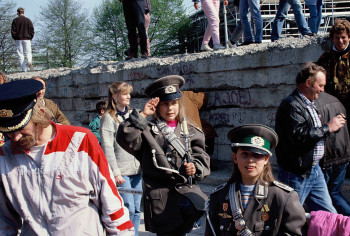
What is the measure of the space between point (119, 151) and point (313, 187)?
6.81 feet

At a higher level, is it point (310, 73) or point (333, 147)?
point (310, 73)

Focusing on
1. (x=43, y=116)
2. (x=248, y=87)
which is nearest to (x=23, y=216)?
(x=43, y=116)

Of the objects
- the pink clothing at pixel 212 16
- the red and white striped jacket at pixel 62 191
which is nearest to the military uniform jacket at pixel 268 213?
the red and white striped jacket at pixel 62 191

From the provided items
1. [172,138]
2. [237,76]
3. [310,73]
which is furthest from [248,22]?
[172,138]

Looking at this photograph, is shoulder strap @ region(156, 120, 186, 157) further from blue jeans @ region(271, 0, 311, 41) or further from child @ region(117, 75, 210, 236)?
blue jeans @ region(271, 0, 311, 41)

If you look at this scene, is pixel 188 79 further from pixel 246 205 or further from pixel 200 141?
pixel 246 205

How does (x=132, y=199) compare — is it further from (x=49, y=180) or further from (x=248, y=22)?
(x=248, y=22)

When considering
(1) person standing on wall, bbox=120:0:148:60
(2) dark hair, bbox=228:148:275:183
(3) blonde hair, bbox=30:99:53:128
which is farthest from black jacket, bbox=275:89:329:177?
(1) person standing on wall, bbox=120:0:148:60

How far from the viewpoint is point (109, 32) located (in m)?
41.3

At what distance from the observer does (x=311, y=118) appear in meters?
3.63

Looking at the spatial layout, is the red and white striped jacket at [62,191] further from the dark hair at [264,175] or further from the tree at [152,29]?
the tree at [152,29]

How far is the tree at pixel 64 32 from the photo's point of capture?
3406cm

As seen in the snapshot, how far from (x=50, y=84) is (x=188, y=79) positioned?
5079 mm

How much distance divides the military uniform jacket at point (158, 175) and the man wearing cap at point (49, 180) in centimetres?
90
